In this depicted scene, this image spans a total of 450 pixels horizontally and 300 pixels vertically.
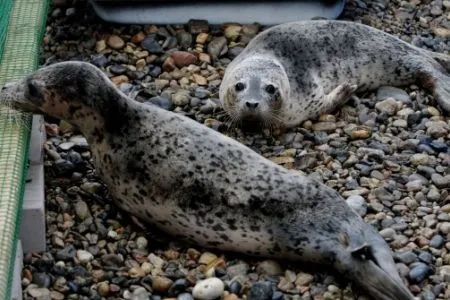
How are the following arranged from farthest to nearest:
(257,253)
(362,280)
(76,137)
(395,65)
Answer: (395,65) → (76,137) → (257,253) → (362,280)

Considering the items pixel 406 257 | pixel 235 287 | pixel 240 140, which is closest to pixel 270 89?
pixel 240 140

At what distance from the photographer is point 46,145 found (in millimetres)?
5859

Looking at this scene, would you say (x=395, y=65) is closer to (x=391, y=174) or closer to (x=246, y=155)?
(x=391, y=174)

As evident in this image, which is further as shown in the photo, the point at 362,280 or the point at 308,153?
the point at 308,153

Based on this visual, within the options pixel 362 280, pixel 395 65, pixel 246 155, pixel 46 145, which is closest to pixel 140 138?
pixel 246 155

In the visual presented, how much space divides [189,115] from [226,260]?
5.01 feet

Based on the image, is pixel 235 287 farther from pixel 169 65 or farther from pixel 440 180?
pixel 169 65

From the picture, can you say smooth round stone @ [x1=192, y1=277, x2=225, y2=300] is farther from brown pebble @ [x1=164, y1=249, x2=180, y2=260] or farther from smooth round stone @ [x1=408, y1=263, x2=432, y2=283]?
smooth round stone @ [x1=408, y1=263, x2=432, y2=283]

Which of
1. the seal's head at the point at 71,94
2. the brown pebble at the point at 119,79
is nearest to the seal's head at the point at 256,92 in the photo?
the brown pebble at the point at 119,79

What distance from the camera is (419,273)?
479 cm

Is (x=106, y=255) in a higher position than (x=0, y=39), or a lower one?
lower

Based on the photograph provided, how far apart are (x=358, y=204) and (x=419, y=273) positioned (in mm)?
619

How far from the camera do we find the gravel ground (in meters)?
4.80

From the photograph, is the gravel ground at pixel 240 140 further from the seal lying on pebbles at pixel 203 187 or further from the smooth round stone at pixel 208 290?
the seal lying on pebbles at pixel 203 187
